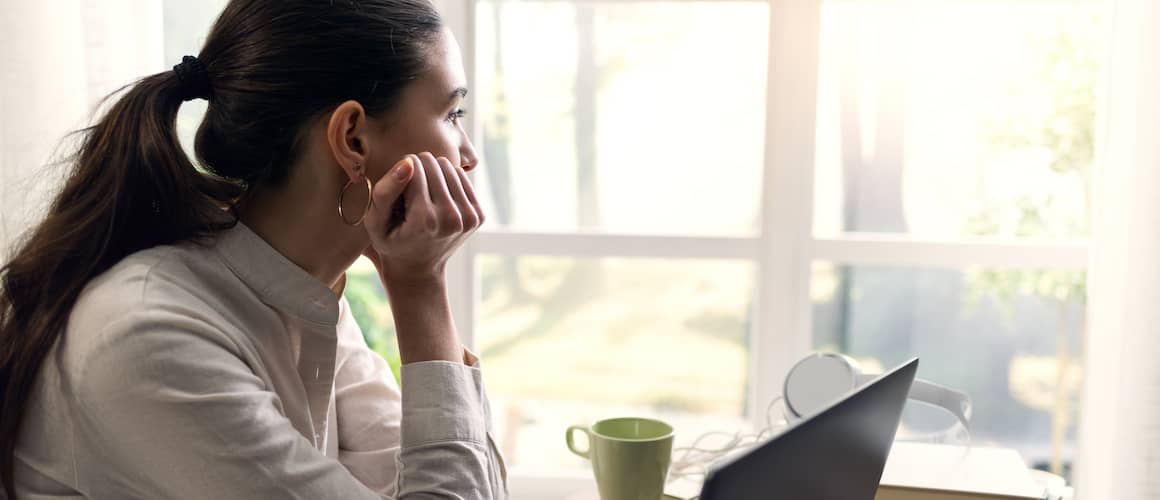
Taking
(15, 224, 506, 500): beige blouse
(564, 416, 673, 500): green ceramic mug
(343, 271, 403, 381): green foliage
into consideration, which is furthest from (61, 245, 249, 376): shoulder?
(343, 271, 403, 381): green foliage

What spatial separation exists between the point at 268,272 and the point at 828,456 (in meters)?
0.54

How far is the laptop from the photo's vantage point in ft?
1.97

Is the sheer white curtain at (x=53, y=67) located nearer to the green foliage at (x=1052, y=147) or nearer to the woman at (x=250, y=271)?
the woman at (x=250, y=271)

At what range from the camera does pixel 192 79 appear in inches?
36.8

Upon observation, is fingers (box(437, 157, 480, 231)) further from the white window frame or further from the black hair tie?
the white window frame

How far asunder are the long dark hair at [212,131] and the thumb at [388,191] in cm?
6

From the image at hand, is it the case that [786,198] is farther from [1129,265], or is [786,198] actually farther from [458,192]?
[458,192]

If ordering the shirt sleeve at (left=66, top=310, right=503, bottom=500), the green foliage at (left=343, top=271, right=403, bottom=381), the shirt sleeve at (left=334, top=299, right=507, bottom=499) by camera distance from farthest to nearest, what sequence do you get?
the green foliage at (left=343, top=271, right=403, bottom=381) < the shirt sleeve at (left=334, top=299, right=507, bottom=499) < the shirt sleeve at (left=66, top=310, right=503, bottom=500)

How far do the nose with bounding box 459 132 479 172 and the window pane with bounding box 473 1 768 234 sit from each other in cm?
81

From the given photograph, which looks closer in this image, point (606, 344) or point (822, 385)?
point (822, 385)

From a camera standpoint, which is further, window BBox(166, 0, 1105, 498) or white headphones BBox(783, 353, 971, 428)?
window BBox(166, 0, 1105, 498)

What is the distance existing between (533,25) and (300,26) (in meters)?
0.98

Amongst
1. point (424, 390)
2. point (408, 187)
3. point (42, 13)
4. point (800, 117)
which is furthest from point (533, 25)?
point (424, 390)

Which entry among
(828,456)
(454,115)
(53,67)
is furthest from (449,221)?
(53,67)
